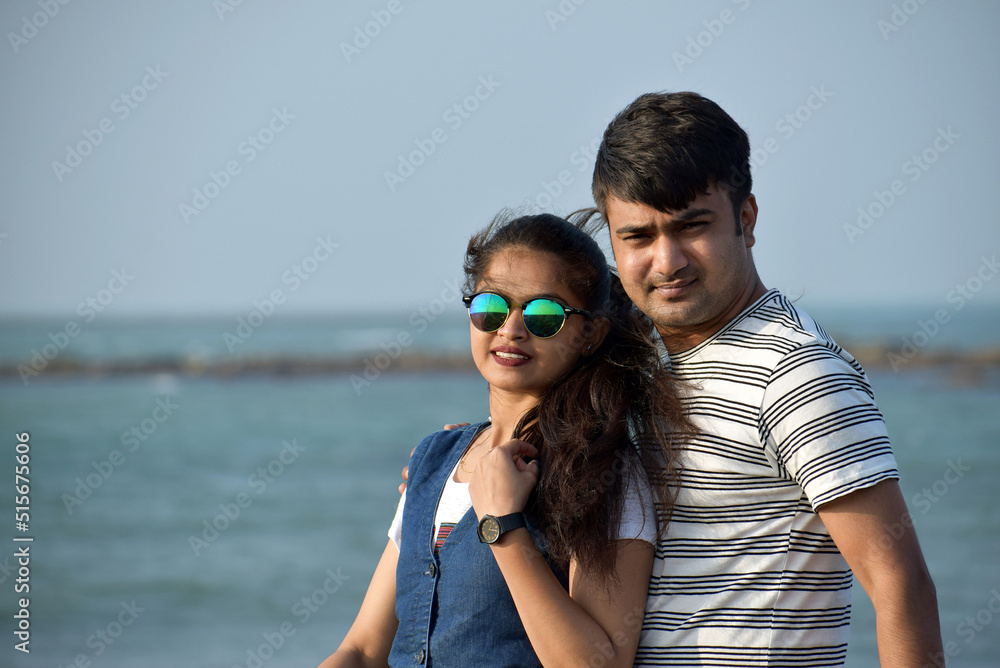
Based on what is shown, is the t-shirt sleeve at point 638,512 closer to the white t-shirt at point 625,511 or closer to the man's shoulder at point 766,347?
the white t-shirt at point 625,511

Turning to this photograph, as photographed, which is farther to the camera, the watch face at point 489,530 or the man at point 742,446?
the watch face at point 489,530

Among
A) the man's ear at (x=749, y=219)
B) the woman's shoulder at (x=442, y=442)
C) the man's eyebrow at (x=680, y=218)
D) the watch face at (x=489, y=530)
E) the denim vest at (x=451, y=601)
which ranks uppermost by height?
the man's ear at (x=749, y=219)

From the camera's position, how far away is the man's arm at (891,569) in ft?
5.62

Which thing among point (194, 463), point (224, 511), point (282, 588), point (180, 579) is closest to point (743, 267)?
point (282, 588)

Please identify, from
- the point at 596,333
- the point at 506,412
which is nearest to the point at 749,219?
the point at 596,333

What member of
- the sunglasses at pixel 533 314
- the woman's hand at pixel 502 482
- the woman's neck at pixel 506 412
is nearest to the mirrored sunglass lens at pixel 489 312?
the sunglasses at pixel 533 314

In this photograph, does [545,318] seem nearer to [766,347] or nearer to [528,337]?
[528,337]

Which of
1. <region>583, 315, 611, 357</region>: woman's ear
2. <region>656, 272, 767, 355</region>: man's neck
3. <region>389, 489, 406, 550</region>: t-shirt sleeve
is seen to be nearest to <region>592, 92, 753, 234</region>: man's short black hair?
<region>656, 272, 767, 355</region>: man's neck

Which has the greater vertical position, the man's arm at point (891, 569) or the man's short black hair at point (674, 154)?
the man's short black hair at point (674, 154)

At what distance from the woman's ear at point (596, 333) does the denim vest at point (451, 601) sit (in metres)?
0.56

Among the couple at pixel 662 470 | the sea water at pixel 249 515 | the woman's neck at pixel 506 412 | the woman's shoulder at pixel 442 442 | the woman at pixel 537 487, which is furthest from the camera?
the sea water at pixel 249 515

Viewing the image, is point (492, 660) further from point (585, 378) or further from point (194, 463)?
point (194, 463)

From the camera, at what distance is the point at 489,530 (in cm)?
204

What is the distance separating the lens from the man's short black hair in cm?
206
